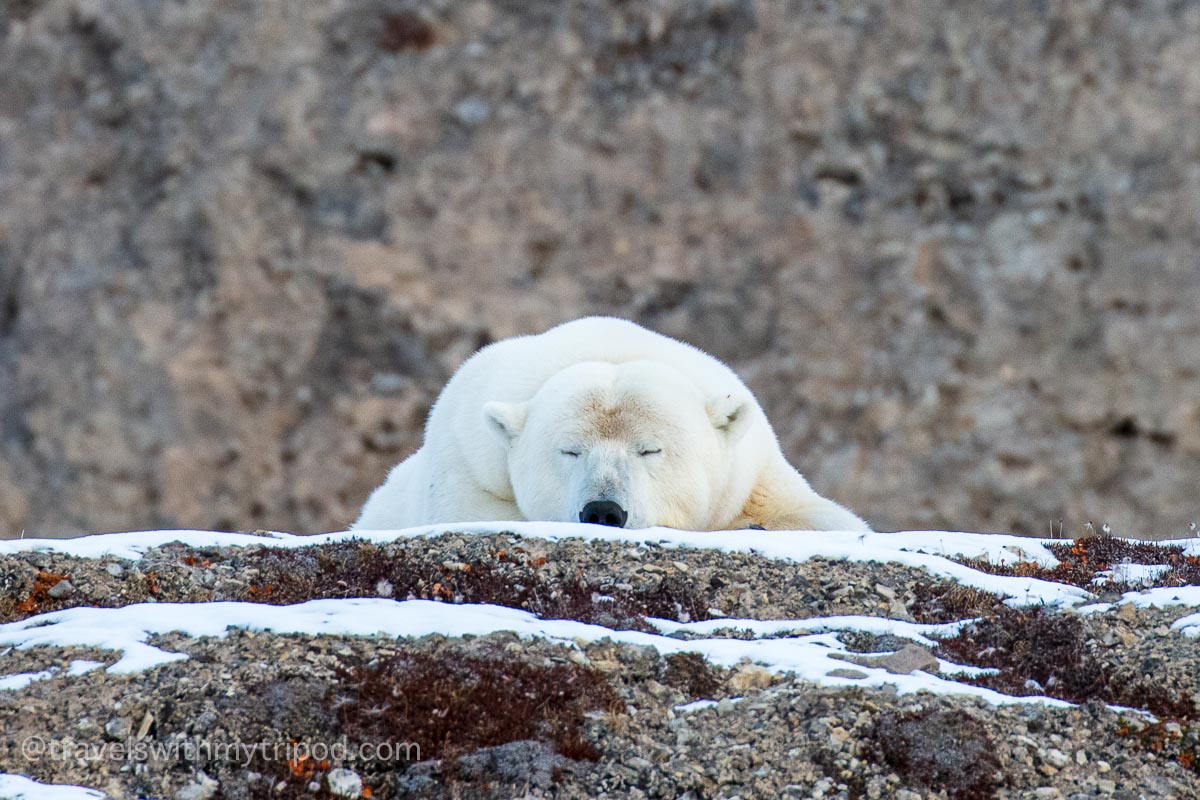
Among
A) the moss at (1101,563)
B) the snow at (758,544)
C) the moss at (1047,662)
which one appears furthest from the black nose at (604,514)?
the moss at (1047,662)

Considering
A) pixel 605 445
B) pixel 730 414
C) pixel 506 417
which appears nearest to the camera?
pixel 605 445

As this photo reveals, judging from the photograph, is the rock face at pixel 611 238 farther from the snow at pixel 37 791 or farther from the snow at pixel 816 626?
the snow at pixel 37 791

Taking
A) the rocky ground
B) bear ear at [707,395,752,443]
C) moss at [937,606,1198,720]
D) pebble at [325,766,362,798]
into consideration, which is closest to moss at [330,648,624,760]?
the rocky ground

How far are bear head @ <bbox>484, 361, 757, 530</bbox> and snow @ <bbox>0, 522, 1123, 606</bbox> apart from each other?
0.91 metres

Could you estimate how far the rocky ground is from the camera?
4.22 metres

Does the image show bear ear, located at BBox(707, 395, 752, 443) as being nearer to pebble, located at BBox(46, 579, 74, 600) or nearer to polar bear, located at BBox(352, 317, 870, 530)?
polar bear, located at BBox(352, 317, 870, 530)

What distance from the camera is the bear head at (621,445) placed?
A: 7348 mm

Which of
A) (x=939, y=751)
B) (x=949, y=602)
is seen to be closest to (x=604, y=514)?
(x=949, y=602)

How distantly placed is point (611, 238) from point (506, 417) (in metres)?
11.8

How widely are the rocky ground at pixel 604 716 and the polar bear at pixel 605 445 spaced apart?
2036 mm

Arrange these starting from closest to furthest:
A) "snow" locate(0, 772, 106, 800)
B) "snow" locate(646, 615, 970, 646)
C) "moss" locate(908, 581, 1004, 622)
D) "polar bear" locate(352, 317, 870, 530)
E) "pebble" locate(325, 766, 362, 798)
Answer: "snow" locate(0, 772, 106, 800), "pebble" locate(325, 766, 362, 798), "snow" locate(646, 615, 970, 646), "moss" locate(908, 581, 1004, 622), "polar bear" locate(352, 317, 870, 530)

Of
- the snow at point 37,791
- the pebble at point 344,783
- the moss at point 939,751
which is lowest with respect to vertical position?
the snow at point 37,791

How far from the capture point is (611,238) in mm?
19344

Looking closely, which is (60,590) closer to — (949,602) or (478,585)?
(478,585)
